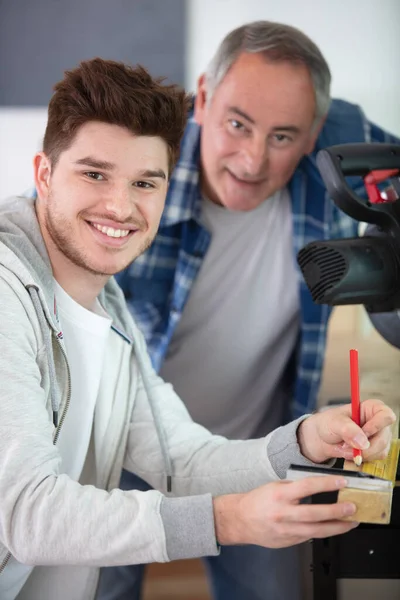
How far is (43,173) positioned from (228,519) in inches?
25.2

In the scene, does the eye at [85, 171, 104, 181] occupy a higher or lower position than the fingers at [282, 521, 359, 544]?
higher

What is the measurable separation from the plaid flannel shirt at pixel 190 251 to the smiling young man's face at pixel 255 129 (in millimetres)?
44

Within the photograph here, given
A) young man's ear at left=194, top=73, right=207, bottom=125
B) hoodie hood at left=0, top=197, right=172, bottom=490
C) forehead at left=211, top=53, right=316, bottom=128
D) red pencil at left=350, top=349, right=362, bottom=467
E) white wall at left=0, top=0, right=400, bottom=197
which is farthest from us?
white wall at left=0, top=0, right=400, bottom=197

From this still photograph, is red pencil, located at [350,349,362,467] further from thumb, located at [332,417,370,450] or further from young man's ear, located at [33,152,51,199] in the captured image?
young man's ear, located at [33,152,51,199]

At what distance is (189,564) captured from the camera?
7.15 feet

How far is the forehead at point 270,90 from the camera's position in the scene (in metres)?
1.62

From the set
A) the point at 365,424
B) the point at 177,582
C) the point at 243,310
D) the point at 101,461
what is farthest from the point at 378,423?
the point at 177,582

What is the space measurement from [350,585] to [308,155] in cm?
95

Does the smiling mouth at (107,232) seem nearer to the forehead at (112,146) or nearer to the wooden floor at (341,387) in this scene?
the forehead at (112,146)

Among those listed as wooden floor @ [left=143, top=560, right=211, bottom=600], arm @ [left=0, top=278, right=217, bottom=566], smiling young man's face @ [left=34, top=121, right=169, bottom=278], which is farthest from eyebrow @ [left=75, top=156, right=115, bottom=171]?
wooden floor @ [left=143, top=560, right=211, bottom=600]

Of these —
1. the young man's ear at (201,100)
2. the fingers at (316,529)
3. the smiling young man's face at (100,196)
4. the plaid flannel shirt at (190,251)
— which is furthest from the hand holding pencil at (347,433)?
the young man's ear at (201,100)

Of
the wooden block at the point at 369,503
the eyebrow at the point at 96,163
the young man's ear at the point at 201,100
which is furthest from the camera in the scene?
the young man's ear at the point at 201,100

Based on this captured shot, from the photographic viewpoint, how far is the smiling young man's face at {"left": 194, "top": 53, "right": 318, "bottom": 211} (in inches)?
64.1

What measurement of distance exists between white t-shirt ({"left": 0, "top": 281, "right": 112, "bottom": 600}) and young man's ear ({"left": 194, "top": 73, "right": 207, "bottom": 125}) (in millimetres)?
627
